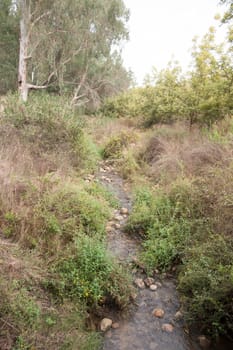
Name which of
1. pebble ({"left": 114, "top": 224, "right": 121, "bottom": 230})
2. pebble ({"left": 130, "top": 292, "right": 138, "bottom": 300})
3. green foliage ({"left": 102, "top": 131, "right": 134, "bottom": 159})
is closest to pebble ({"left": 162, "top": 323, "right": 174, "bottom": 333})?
pebble ({"left": 130, "top": 292, "right": 138, "bottom": 300})

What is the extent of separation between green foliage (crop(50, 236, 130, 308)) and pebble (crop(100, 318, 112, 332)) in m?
0.17

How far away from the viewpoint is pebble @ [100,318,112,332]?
221cm

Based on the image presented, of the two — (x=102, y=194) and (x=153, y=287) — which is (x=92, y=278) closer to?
(x=153, y=287)

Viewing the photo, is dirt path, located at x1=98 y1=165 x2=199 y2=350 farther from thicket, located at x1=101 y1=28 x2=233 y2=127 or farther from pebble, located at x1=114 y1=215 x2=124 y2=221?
thicket, located at x1=101 y1=28 x2=233 y2=127

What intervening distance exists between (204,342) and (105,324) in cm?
97

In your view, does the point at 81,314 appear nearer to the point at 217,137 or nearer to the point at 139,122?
the point at 217,137

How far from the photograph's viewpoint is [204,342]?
213cm

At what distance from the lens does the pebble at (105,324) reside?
221 cm

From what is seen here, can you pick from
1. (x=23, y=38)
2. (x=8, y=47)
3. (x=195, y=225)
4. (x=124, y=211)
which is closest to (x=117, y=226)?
(x=124, y=211)

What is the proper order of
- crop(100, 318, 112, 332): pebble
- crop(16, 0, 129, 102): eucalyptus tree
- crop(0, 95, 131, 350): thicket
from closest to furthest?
crop(0, 95, 131, 350): thicket < crop(100, 318, 112, 332): pebble < crop(16, 0, 129, 102): eucalyptus tree

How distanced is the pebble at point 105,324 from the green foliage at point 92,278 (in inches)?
6.5

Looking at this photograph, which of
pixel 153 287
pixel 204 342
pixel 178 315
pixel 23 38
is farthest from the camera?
pixel 23 38

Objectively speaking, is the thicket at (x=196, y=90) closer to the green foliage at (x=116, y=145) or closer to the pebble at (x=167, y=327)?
the green foliage at (x=116, y=145)

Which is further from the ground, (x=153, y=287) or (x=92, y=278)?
(x=92, y=278)
